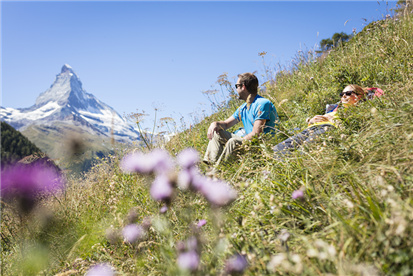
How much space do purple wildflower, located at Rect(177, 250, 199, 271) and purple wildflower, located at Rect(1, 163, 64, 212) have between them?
10.3 feet

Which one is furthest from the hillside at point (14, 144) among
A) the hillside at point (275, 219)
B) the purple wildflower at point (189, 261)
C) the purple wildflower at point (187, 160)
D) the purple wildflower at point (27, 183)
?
the purple wildflower at point (189, 261)

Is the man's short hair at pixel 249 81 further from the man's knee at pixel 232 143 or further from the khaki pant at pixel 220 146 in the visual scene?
the man's knee at pixel 232 143

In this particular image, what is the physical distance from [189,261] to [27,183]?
3.54 meters

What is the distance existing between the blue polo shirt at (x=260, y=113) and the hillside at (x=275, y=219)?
0.79 meters

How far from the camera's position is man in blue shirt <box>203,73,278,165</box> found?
3.23 m

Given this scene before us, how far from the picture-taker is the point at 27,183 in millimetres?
3541

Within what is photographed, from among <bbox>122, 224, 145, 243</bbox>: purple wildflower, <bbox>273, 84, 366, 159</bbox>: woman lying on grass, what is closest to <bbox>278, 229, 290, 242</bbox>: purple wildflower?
<bbox>122, 224, 145, 243</bbox>: purple wildflower

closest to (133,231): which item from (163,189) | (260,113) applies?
(163,189)

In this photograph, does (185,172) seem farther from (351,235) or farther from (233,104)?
(233,104)

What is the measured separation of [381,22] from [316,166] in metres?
5.40

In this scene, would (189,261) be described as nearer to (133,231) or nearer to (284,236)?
(284,236)

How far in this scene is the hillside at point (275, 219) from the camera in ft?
3.57

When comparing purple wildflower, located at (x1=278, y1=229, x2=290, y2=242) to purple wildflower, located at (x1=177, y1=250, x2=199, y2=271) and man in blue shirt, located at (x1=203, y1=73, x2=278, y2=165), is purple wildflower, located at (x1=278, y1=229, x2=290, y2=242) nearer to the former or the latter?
purple wildflower, located at (x1=177, y1=250, x2=199, y2=271)

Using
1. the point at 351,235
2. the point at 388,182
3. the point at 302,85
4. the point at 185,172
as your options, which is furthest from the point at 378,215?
the point at 302,85
